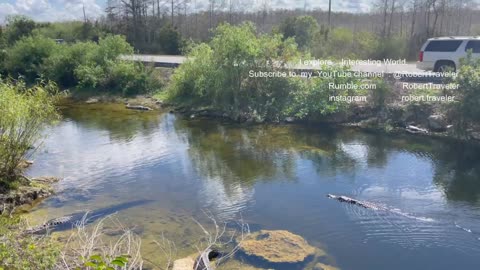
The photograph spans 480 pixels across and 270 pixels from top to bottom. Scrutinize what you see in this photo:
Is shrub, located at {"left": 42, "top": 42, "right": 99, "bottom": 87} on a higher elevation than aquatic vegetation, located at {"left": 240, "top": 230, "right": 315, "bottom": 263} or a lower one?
higher

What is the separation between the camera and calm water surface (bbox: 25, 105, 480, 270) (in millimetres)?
8906

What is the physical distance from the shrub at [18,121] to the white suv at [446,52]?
14.4 metres

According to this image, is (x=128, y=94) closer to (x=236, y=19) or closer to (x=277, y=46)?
(x=277, y=46)

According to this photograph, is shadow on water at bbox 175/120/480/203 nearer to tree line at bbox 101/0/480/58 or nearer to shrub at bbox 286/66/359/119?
shrub at bbox 286/66/359/119

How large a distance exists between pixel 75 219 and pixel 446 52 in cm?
1541

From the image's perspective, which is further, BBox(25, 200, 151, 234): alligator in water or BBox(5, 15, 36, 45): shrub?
BBox(5, 15, 36, 45): shrub

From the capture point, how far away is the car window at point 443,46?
1819cm

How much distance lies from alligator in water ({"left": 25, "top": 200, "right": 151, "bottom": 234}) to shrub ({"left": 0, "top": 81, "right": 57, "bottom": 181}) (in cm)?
248

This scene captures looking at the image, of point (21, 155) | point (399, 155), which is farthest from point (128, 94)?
point (399, 155)

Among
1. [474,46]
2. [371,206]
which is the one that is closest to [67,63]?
[474,46]

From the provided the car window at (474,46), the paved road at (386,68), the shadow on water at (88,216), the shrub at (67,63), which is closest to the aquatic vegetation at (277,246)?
the shadow on water at (88,216)

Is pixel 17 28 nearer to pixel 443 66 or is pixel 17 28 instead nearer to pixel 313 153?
pixel 313 153

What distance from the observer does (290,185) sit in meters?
12.0

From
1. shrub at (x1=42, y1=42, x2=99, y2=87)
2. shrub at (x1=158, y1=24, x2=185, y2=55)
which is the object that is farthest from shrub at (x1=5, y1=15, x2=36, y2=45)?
shrub at (x1=158, y1=24, x2=185, y2=55)
